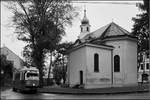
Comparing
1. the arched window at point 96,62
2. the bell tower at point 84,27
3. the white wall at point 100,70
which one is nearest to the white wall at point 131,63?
the white wall at point 100,70

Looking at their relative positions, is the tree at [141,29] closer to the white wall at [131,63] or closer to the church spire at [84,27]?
→ the white wall at [131,63]

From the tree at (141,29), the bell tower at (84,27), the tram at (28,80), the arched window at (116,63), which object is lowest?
the tram at (28,80)

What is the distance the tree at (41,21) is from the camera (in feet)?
127

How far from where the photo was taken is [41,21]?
3856 centimetres

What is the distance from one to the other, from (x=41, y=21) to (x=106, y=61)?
11.2 meters

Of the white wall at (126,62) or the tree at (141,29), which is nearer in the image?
the white wall at (126,62)

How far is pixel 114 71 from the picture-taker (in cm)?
3944

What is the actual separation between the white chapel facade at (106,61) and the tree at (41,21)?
167 inches

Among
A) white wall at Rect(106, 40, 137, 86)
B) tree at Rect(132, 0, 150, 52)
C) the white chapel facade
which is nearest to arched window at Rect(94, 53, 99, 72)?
the white chapel facade

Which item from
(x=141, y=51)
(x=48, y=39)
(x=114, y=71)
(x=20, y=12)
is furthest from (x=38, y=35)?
(x=141, y=51)

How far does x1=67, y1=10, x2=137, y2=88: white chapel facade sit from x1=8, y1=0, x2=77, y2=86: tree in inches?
167

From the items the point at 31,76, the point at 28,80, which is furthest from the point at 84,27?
the point at 28,80

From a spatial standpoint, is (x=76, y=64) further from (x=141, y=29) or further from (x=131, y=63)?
(x=141, y=29)

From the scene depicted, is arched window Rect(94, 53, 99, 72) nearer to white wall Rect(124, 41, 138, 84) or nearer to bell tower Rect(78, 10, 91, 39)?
white wall Rect(124, 41, 138, 84)
